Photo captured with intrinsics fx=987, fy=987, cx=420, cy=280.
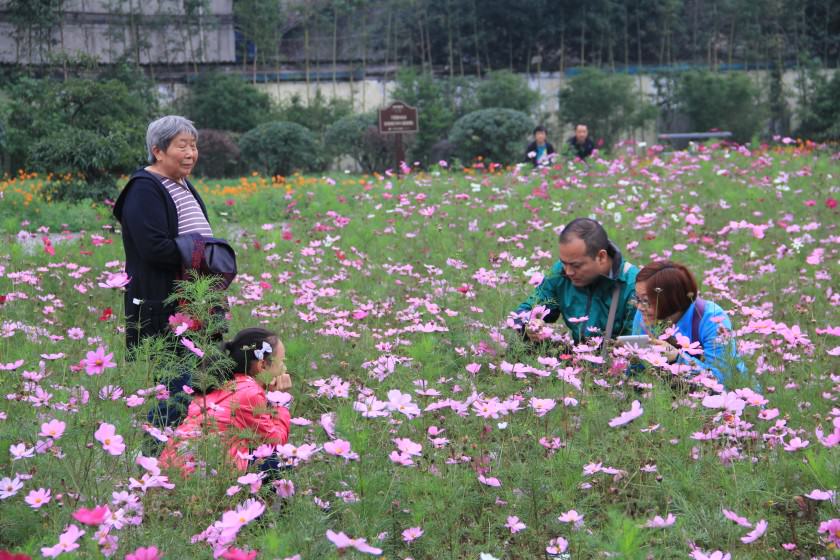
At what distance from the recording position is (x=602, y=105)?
87.5 ft

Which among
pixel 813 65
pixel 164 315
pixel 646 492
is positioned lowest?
pixel 646 492

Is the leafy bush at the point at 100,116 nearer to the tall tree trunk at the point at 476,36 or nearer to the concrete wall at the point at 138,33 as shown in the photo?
the concrete wall at the point at 138,33

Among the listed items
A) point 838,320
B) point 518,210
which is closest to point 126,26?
point 518,210

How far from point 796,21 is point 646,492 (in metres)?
30.8

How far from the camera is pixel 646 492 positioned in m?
2.70

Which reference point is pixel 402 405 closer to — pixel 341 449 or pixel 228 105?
pixel 341 449

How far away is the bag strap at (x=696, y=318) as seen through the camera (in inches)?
131

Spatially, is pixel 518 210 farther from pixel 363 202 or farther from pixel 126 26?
pixel 126 26

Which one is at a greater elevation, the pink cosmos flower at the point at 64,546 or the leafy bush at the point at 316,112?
the leafy bush at the point at 316,112

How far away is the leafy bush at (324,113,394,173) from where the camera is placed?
754 inches

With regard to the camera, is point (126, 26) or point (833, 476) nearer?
point (833, 476)

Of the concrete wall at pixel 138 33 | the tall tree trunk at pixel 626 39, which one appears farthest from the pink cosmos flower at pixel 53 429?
the tall tree trunk at pixel 626 39

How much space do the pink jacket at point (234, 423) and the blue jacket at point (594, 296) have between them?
1.24m

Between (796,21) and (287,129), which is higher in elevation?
(796,21)
